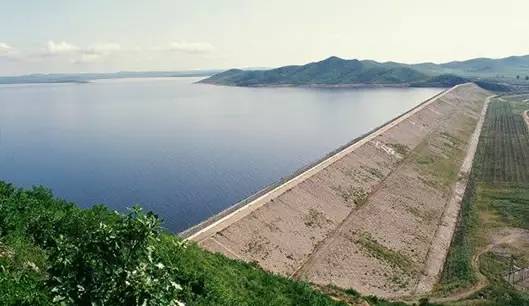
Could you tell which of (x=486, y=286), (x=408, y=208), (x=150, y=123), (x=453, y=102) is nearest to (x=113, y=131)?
(x=150, y=123)

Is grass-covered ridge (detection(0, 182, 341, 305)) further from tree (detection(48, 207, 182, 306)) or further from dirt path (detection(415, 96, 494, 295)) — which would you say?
dirt path (detection(415, 96, 494, 295))

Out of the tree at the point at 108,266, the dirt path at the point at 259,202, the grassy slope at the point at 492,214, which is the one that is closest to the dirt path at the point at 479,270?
the grassy slope at the point at 492,214

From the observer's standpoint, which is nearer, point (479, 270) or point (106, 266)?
point (106, 266)

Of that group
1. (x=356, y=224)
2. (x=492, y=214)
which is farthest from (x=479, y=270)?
(x=492, y=214)

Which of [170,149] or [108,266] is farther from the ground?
[108,266]

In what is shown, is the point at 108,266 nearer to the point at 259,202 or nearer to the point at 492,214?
the point at 259,202
